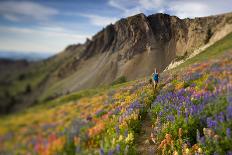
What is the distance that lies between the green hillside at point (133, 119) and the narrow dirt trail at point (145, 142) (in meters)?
0.04

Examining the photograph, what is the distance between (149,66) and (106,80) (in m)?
1.66

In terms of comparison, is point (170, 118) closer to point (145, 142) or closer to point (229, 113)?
point (145, 142)

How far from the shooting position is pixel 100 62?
24.7ft

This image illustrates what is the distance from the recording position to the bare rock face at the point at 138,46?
23.8 ft

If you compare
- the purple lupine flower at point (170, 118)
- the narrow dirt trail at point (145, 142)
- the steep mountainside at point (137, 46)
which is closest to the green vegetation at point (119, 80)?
the steep mountainside at point (137, 46)

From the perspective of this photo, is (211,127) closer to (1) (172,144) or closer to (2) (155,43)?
(1) (172,144)

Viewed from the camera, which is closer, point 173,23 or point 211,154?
point 211,154

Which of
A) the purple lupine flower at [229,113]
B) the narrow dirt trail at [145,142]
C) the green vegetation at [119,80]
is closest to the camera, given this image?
the purple lupine flower at [229,113]

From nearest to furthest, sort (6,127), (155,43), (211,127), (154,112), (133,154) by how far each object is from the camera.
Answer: (6,127) → (211,127) → (133,154) → (155,43) → (154,112)

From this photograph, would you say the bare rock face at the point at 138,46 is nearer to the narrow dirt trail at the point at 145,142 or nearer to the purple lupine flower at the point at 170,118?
the purple lupine flower at the point at 170,118

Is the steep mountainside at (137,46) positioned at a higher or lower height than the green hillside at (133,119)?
higher

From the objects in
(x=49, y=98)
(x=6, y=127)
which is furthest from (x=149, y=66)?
(x=6, y=127)

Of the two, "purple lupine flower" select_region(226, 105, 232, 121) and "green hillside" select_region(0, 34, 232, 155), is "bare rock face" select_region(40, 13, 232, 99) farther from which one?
"purple lupine flower" select_region(226, 105, 232, 121)

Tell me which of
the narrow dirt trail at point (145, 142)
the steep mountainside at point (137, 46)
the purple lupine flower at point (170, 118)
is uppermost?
→ the steep mountainside at point (137, 46)
